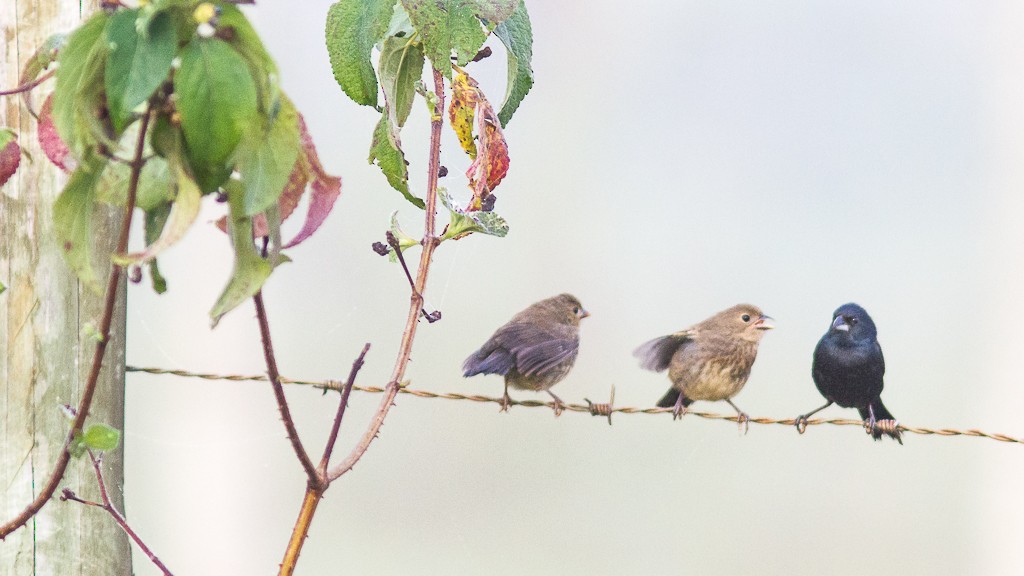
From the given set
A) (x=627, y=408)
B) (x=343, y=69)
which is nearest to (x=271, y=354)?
(x=343, y=69)

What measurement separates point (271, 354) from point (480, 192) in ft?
1.79

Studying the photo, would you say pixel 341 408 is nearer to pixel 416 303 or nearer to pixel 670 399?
pixel 416 303

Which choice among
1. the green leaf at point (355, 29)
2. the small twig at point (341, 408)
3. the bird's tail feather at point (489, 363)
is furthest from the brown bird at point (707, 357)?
the small twig at point (341, 408)

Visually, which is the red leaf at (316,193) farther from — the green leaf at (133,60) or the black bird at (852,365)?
the black bird at (852,365)

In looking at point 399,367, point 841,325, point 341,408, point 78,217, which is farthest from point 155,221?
point 841,325

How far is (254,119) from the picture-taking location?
0.85 meters

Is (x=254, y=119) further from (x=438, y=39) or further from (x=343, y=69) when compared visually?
(x=343, y=69)

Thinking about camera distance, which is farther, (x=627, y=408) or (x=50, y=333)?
(x=627, y=408)

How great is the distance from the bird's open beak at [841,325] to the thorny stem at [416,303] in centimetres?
151

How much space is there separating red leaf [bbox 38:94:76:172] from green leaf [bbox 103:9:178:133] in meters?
0.35

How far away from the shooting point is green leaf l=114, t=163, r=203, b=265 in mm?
798

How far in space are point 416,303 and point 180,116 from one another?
22.3 inches

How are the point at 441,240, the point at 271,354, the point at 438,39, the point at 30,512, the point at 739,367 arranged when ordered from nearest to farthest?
the point at 271,354 < the point at 30,512 < the point at 438,39 < the point at 441,240 < the point at 739,367

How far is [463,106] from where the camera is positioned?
4.83 feet
